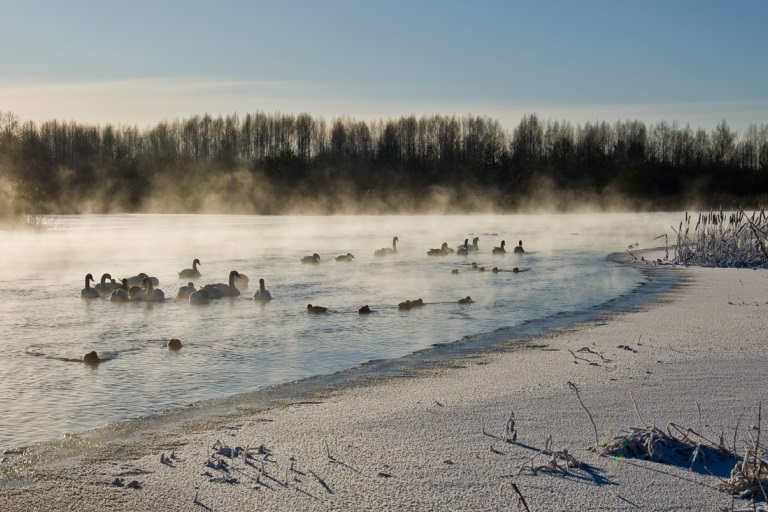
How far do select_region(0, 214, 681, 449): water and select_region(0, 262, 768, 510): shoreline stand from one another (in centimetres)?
88

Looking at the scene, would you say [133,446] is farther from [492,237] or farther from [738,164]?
[738,164]

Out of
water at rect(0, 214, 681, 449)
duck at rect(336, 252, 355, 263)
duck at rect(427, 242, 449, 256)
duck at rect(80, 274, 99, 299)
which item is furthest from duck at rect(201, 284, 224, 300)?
duck at rect(427, 242, 449, 256)

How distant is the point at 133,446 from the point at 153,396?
50.8 inches

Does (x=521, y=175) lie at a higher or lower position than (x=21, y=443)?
higher

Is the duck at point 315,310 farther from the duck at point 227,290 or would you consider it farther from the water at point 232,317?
the duck at point 227,290

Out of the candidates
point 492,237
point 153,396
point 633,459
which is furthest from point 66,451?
point 492,237

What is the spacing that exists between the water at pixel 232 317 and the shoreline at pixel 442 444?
0.88 metres

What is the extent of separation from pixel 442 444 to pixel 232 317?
19.1ft

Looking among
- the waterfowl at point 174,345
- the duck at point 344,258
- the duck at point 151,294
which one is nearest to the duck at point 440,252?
the duck at point 344,258

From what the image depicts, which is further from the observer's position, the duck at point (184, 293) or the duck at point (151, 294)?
the duck at point (184, 293)

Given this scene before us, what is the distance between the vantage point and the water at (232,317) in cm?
535

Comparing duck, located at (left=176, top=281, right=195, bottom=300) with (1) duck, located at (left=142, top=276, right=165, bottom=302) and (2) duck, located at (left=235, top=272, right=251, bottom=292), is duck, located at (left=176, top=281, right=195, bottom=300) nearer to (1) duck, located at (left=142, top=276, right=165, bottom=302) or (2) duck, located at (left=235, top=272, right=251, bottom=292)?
(1) duck, located at (left=142, top=276, right=165, bottom=302)

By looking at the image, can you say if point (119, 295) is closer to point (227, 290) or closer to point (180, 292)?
point (180, 292)

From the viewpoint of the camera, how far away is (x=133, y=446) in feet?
12.9
